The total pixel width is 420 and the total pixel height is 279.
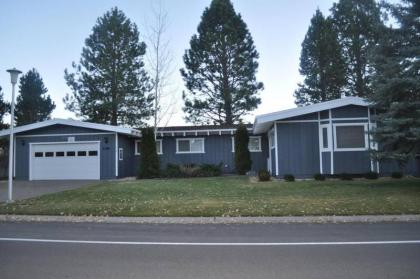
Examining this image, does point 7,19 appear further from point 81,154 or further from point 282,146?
point 282,146

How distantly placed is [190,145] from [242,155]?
13.7 feet

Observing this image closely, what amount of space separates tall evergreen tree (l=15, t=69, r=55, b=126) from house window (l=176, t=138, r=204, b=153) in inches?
986

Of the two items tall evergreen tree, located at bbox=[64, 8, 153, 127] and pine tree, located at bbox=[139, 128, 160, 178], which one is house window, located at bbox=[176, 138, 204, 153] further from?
tall evergreen tree, located at bbox=[64, 8, 153, 127]

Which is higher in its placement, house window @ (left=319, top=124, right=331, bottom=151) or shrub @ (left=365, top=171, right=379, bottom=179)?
house window @ (left=319, top=124, right=331, bottom=151)

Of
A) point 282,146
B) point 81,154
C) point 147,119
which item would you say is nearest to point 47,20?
point 81,154

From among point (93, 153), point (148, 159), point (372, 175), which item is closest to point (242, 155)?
point (148, 159)

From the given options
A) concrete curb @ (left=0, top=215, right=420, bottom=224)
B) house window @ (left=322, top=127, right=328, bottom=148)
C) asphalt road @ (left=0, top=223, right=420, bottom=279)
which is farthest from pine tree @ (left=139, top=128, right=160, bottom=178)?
asphalt road @ (left=0, top=223, right=420, bottom=279)

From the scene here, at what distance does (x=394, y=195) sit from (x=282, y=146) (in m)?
7.00

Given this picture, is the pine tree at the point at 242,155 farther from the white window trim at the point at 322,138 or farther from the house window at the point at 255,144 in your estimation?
the white window trim at the point at 322,138

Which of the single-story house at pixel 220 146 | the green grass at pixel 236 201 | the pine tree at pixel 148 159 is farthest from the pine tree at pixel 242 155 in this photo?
the green grass at pixel 236 201

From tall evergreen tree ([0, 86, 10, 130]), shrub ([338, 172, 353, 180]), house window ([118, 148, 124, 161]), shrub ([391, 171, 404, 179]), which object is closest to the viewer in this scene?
shrub ([391, 171, 404, 179])

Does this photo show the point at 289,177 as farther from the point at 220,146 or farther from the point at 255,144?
the point at 220,146

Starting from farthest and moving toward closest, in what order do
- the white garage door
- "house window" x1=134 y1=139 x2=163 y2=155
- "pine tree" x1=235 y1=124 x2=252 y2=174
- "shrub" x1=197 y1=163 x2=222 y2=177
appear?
"house window" x1=134 y1=139 x2=163 y2=155, "pine tree" x1=235 y1=124 x2=252 y2=174, "shrub" x1=197 y1=163 x2=222 y2=177, the white garage door

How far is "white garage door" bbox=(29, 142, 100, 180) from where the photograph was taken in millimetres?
22812
